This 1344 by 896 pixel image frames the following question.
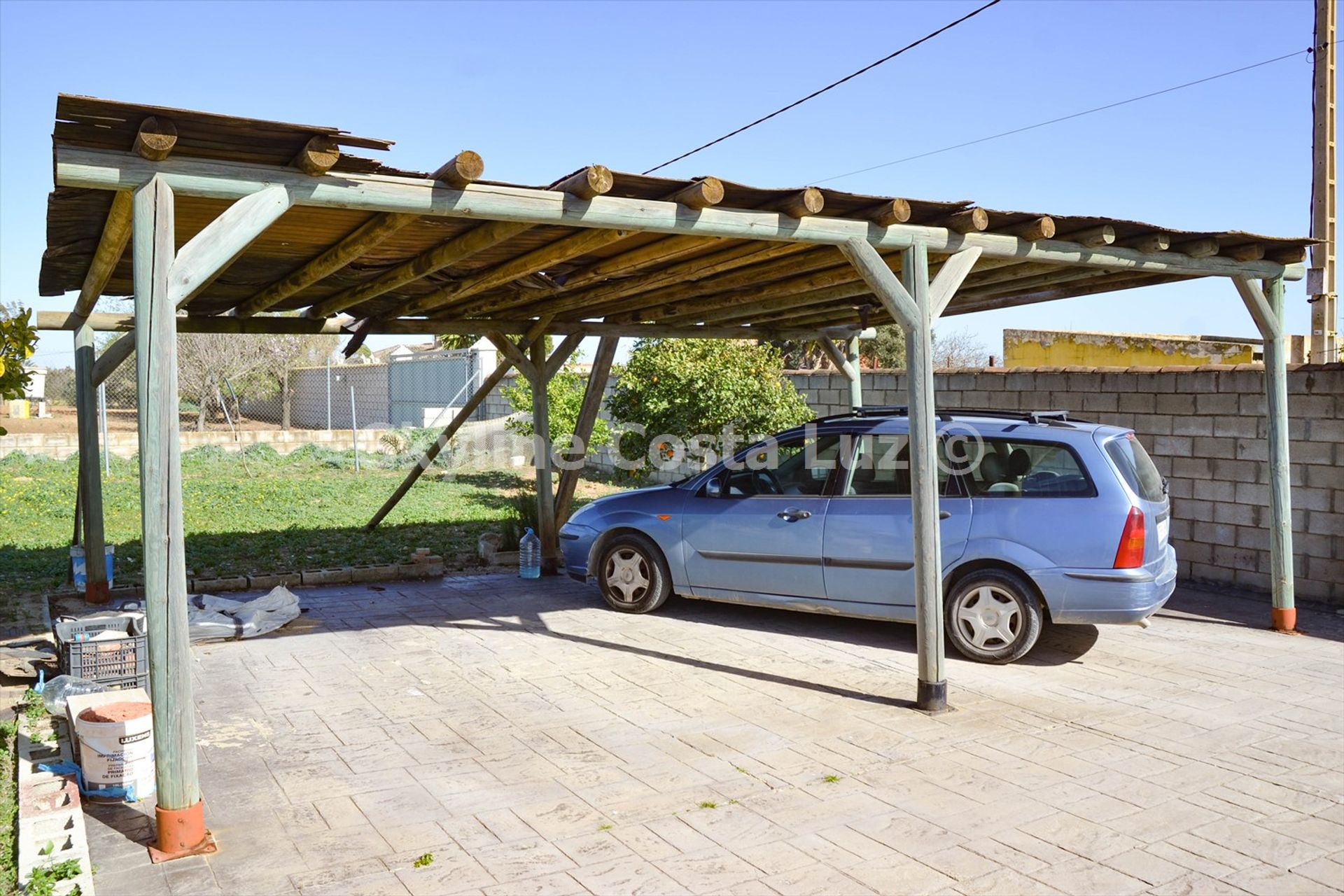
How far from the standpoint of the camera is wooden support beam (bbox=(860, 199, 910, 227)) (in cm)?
588

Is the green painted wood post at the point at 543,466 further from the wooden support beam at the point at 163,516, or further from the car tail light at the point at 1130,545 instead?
the wooden support beam at the point at 163,516

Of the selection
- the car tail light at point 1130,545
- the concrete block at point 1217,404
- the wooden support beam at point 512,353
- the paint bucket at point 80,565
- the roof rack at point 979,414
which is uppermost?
the wooden support beam at point 512,353

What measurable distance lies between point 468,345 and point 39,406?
14287 mm

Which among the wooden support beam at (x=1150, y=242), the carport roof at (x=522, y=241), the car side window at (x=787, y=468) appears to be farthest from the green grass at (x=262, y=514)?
the wooden support beam at (x=1150, y=242)

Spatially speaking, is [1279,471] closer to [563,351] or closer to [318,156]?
[563,351]

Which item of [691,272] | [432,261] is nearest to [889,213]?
[691,272]

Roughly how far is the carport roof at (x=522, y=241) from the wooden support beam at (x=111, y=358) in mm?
397

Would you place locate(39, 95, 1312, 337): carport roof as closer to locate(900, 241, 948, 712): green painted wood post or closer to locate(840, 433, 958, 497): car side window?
locate(900, 241, 948, 712): green painted wood post

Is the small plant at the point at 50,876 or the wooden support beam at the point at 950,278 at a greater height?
the wooden support beam at the point at 950,278

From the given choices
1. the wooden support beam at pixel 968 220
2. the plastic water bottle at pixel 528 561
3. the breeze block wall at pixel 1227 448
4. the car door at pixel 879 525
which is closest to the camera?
the wooden support beam at pixel 968 220

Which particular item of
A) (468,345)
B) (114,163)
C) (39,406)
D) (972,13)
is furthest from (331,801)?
(39,406)

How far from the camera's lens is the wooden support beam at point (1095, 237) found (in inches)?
266

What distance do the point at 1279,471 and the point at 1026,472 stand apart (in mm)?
2547

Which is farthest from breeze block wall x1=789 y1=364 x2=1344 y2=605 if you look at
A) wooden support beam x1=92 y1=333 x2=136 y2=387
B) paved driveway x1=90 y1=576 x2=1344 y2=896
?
wooden support beam x1=92 y1=333 x2=136 y2=387
